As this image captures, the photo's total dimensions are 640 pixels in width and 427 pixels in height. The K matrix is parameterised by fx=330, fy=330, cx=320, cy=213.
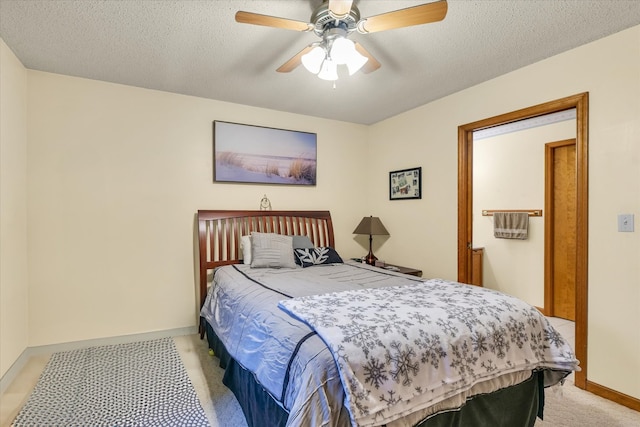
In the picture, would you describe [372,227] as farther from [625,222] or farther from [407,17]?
[407,17]

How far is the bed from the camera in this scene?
4.32ft

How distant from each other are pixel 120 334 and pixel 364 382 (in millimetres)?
2826

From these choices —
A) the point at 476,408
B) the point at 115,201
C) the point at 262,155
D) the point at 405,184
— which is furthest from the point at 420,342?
the point at 115,201

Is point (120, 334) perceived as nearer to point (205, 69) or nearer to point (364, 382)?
point (205, 69)

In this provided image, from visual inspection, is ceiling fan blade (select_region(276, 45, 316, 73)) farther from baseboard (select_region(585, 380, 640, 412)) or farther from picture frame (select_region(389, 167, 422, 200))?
baseboard (select_region(585, 380, 640, 412))

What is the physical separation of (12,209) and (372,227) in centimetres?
342

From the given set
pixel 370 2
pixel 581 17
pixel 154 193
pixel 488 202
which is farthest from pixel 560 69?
pixel 154 193

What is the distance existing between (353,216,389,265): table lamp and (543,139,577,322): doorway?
2.02m

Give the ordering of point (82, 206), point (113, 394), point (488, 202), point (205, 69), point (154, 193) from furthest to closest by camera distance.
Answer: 1. point (488, 202)
2. point (154, 193)
3. point (82, 206)
4. point (205, 69)
5. point (113, 394)

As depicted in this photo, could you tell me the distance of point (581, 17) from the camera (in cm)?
207

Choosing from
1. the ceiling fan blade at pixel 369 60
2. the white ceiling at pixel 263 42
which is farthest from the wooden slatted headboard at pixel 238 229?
the ceiling fan blade at pixel 369 60

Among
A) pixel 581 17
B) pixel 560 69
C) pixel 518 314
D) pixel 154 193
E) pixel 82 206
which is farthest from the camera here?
pixel 154 193

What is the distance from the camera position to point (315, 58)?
211 cm

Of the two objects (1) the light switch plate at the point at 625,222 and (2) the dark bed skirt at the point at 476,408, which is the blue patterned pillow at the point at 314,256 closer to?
(2) the dark bed skirt at the point at 476,408
